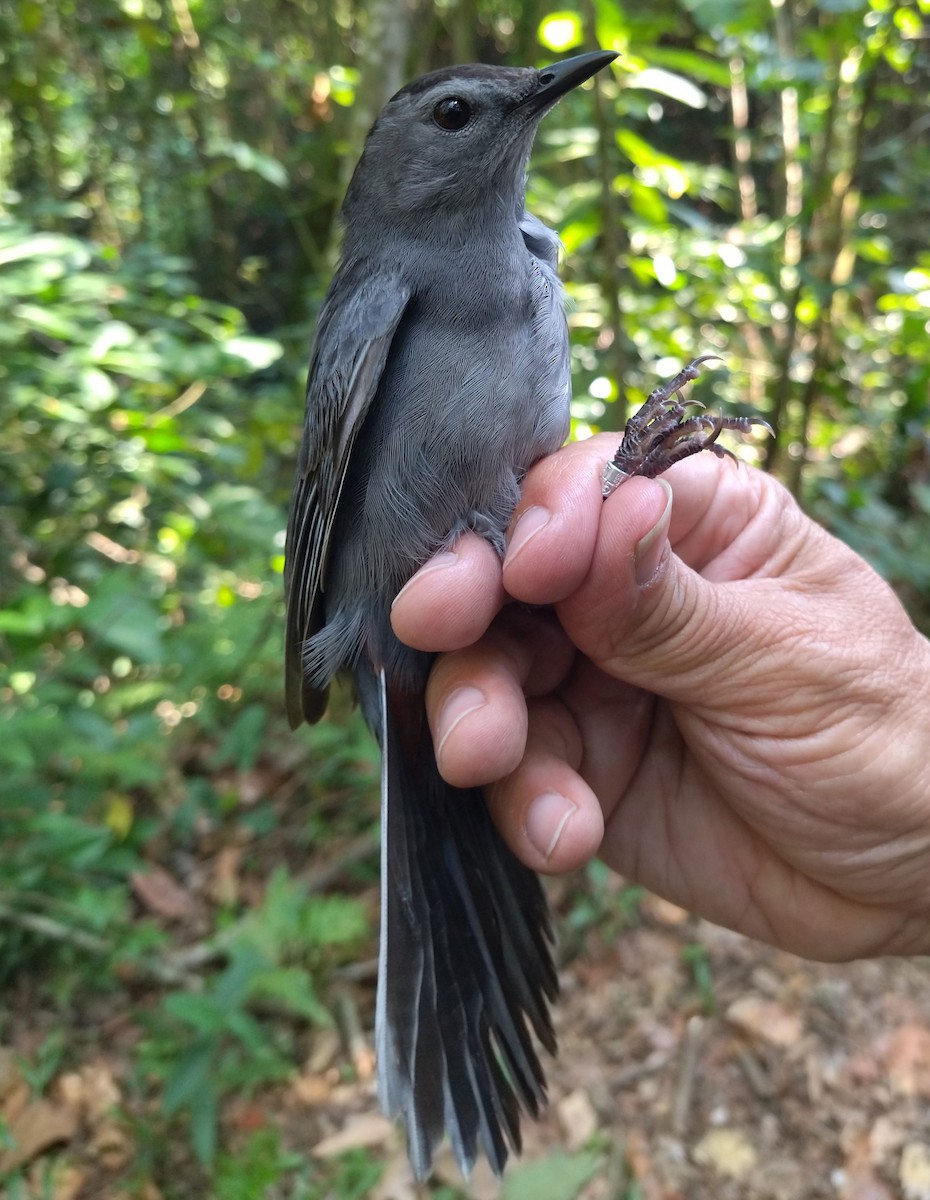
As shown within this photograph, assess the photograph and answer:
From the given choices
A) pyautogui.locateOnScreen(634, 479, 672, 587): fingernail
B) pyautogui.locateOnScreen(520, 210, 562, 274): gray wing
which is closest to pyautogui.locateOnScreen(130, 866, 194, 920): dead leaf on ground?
pyautogui.locateOnScreen(634, 479, 672, 587): fingernail

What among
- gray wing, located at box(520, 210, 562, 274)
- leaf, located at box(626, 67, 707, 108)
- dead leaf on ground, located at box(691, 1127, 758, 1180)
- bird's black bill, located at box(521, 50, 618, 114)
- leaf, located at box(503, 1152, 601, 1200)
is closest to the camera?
bird's black bill, located at box(521, 50, 618, 114)

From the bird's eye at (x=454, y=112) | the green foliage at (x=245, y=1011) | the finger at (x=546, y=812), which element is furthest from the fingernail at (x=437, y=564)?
the green foliage at (x=245, y=1011)

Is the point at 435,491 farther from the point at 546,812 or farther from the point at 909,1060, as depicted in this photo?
the point at 909,1060

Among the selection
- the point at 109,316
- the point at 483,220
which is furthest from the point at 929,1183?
the point at 109,316

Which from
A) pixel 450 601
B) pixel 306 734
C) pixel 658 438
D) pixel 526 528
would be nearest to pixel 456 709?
pixel 450 601

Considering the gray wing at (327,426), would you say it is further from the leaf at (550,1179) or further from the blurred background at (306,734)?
the leaf at (550,1179)

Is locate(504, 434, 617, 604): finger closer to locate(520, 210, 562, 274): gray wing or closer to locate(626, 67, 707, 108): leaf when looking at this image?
locate(520, 210, 562, 274): gray wing

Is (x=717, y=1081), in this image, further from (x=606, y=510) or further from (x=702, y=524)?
(x=606, y=510)
